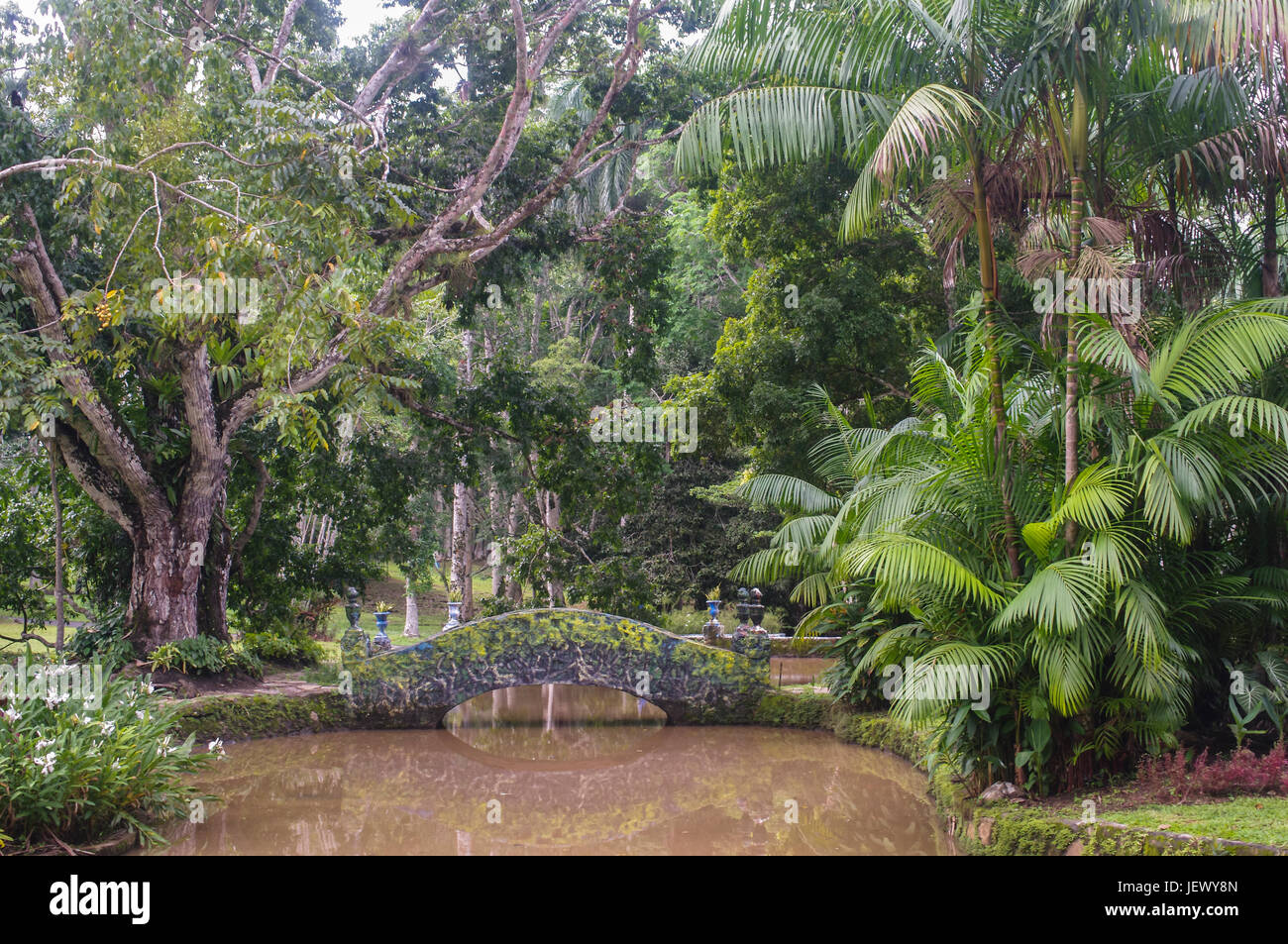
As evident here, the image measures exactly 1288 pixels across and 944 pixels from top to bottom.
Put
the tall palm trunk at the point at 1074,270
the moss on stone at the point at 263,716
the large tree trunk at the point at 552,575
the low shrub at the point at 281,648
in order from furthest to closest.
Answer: the large tree trunk at the point at 552,575 → the low shrub at the point at 281,648 → the moss on stone at the point at 263,716 → the tall palm trunk at the point at 1074,270

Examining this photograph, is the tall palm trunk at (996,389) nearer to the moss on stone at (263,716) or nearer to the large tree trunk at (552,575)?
the moss on stone at (263,716)

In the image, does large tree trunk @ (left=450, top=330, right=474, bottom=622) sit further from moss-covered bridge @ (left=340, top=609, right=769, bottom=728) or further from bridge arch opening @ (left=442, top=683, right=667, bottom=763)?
moss-covered bridge @ (left=340, top=609, right=769, bottom=728)

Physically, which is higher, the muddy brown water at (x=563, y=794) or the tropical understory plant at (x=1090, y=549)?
the tropical understory plant at (x=1090, y=549)

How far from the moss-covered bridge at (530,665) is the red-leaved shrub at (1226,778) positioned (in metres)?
6.59

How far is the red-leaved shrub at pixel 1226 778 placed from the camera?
6.53 m

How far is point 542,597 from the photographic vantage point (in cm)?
1859

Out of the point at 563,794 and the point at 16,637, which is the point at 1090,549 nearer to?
the point at 563,794

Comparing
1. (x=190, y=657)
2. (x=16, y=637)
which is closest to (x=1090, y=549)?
(x=190, y=657)

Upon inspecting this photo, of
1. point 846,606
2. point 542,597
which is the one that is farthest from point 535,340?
point 846,606

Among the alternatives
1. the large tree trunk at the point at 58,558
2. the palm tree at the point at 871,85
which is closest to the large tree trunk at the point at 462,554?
the large tree trunk at the point at 58,558

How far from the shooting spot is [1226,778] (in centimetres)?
654

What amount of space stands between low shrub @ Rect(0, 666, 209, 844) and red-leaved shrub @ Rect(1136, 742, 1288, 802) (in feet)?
23.6

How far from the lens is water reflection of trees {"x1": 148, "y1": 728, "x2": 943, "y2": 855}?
27.0 ft

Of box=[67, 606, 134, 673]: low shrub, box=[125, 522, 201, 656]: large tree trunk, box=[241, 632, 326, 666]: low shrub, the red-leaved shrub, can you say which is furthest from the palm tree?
box=[241, 632, 326, 666]: low shrub
